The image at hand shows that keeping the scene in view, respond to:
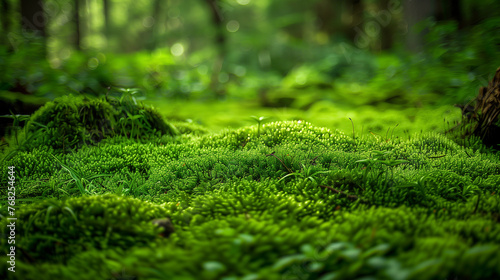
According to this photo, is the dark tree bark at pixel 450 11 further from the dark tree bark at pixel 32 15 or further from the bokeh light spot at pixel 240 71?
the dark tree bark at pixel 32 15

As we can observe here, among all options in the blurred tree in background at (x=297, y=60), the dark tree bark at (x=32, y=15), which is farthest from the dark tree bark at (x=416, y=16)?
the dark tree bark at (x=32, y=15)

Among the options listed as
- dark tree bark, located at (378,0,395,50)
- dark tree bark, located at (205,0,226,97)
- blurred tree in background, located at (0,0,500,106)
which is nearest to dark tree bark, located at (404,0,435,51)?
blurred tree in background, located at (0,0,500,106)

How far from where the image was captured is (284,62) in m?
10.8

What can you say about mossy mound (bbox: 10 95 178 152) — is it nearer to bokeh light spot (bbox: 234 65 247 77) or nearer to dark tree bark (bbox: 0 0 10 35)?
dark tree bark (bbox: 0 0 10 35)

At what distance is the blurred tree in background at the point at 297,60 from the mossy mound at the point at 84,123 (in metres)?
0.71

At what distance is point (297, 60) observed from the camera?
1071cm

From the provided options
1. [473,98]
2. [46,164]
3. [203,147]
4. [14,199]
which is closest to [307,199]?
[203,147]

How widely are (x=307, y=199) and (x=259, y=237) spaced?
550mm

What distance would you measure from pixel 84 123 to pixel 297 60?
30.5 ft

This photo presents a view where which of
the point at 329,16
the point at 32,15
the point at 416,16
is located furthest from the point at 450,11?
the point at 32,15

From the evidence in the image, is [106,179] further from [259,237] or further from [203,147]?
[259,237]

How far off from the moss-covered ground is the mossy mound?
0.01 metres

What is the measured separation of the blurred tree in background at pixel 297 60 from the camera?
12.2 feet

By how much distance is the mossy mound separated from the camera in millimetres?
2525
